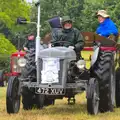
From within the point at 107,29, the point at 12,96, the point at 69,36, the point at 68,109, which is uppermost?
the point at 107,29

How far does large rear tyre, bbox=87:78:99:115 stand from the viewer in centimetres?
964

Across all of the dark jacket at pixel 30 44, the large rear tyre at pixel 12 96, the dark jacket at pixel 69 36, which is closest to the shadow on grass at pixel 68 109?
the large rear tyre at pixel 12 96

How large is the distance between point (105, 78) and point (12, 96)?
1.94m

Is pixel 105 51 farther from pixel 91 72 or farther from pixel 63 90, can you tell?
pixel 63 90

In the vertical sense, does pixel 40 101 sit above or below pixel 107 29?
below

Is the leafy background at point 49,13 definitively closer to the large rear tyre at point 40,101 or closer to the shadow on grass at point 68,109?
the shadow on grass at point 68,109

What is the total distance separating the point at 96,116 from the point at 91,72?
43.2 inches

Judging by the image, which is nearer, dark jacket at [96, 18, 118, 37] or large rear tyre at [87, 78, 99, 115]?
large rear tyre at [87, 78, 99, 115]

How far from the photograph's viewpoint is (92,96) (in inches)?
380

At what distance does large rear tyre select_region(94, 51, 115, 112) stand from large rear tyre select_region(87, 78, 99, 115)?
0.31 meters

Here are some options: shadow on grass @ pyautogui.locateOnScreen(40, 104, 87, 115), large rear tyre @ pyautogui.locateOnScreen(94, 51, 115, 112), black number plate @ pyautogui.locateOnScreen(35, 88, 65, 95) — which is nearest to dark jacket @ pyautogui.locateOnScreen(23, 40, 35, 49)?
shadow on grass @ pyautogui.locateOnScreen(40, 104, 87, 115)

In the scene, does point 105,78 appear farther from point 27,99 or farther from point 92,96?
point 27,99

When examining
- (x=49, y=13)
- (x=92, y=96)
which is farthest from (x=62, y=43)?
(x=49, y=13)

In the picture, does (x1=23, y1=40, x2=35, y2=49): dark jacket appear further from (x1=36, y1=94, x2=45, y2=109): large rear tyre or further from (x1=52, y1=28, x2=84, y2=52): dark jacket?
(x1=52, y1=28, x2=84, y2=52): dark jacket
